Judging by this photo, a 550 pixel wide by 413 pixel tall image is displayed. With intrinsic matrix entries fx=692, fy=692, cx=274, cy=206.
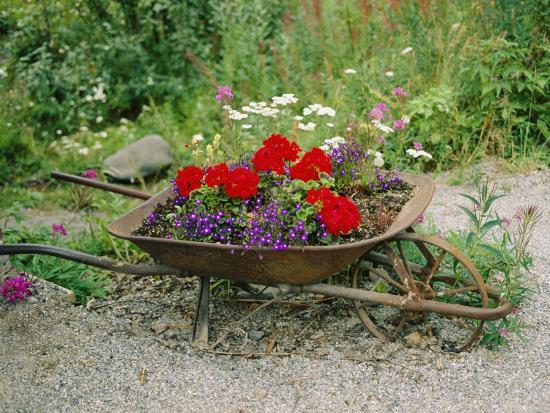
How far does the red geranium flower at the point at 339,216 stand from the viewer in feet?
9.07

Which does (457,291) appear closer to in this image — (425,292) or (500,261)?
(425,292)

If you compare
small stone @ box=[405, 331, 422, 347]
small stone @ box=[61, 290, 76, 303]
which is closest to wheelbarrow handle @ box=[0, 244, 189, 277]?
small stone @ box=[61, 290, 76, 303]

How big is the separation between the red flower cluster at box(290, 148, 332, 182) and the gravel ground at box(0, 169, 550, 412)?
76cm

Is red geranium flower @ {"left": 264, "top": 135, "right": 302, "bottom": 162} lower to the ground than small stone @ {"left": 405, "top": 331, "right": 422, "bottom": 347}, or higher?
higher

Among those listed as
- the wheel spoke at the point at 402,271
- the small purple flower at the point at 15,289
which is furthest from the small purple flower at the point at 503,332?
the small purple flower at the point at 15,289

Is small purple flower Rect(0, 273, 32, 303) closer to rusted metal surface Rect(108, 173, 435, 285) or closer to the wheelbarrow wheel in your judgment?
rusted metal surface Rect(108, 173, 435, 285)

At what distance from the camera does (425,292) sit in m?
3.04

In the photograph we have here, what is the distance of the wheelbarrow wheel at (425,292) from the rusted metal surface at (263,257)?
20cm

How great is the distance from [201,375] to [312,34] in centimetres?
426

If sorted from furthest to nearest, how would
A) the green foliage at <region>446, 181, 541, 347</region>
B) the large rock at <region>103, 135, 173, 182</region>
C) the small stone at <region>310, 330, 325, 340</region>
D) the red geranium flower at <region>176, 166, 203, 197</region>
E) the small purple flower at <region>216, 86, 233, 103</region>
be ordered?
the large rock at <region>103, 135, 173, 182</region> < the small purple flower at <region>216, 86, 233, 103</region> < the small stone at <region>310, 330, 325, 340</region> < the red geranium flower at <region>176, 166, 203, 197</region> < the green foliage at <region>446, 181, 541, 347</region>

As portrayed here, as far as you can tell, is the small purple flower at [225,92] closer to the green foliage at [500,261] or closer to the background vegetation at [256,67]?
the green foliage at [500,261]

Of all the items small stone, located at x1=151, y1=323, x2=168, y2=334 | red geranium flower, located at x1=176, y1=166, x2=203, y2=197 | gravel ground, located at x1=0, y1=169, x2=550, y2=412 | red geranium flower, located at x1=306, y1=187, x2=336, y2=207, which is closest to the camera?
gravel ground, located at x1=0, y1=169, x2=550, y2=412

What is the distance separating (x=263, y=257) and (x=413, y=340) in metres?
0.82

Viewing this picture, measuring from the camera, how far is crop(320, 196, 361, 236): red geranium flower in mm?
2766
